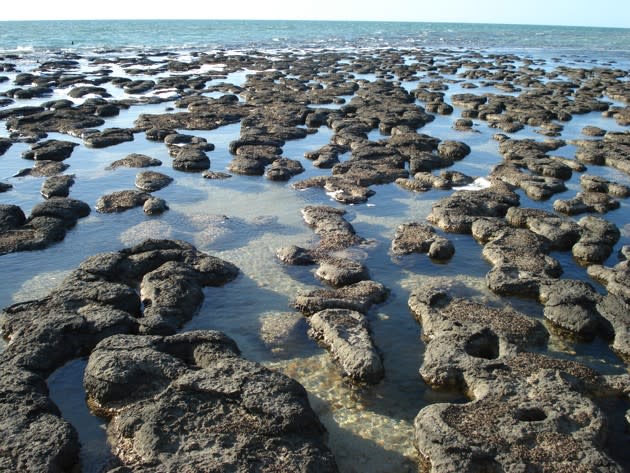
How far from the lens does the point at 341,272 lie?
1170cm

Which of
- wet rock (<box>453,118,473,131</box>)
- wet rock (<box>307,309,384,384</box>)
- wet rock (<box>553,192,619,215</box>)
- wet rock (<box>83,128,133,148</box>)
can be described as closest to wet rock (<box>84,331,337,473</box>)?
wet rock (<box>307,309,384,384</box>)

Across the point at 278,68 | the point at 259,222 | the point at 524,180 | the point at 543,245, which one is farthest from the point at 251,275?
the point at 278,68

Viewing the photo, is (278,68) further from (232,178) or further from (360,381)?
(360,381)

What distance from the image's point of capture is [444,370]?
28.3 ft

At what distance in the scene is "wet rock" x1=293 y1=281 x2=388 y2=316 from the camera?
10.5 meters

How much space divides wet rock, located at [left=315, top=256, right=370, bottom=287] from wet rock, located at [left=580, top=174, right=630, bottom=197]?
10.2 metres

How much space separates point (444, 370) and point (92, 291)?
6.77 metres

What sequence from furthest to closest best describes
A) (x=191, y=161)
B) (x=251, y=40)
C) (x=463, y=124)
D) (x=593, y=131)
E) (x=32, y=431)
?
(x=251, y=40) < (x=463, y=124) < (x=593, y=131) < (x=191, y=161) < (x=32, y=431)

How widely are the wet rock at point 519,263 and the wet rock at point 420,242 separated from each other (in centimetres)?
103

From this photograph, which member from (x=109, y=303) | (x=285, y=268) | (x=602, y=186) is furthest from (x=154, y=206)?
(x=602, y=186)

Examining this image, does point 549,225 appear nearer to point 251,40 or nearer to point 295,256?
point 295,256

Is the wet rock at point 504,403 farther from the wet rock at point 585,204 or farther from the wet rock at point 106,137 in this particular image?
the wet rock at point 106,137

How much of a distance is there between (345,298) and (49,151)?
15.8 metres

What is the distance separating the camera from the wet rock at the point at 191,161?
19859mm
